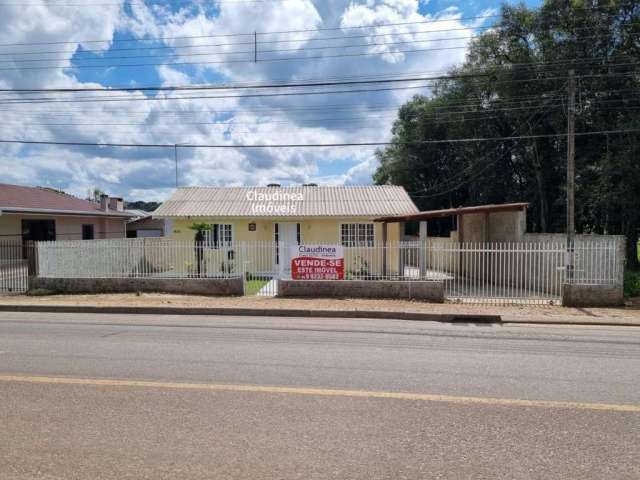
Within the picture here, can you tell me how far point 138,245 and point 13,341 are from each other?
22.8ft

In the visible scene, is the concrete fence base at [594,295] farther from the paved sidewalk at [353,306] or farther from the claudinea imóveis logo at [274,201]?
the claudinea imóveis logo at [274,201]

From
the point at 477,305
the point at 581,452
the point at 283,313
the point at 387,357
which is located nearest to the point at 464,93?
the point at 477,305

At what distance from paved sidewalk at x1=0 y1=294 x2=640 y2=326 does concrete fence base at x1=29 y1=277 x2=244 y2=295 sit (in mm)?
387

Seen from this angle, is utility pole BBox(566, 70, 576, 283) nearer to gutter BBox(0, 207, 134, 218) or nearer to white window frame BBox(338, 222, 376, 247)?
white window frame BBox(338, 222, 376, 247)

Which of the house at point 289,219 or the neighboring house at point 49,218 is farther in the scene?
the neighboring house at point 49,218

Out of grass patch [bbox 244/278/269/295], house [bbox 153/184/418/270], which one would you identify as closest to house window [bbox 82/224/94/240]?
house [bbox 153/184/418/270]

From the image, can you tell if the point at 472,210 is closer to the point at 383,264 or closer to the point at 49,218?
the point at 383,264

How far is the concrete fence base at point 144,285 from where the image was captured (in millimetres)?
12625

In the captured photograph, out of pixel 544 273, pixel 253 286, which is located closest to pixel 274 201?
pixel 253 286

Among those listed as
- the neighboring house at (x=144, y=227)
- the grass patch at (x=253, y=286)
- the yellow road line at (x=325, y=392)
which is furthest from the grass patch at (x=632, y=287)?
the neighboring house at (x=144, y=227)

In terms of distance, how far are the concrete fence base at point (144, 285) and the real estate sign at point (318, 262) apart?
1773mm

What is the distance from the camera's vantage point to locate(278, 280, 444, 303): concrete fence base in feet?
38.4

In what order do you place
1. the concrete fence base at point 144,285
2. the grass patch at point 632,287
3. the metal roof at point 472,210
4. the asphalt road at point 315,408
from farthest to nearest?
1. the metal roof at point 472,210
2. the concrete fence base at point 144,285
3. the grass patch at point 632,287
4. the asphalt road at point 315,408

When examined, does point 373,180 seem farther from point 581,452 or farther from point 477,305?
point 581,452
